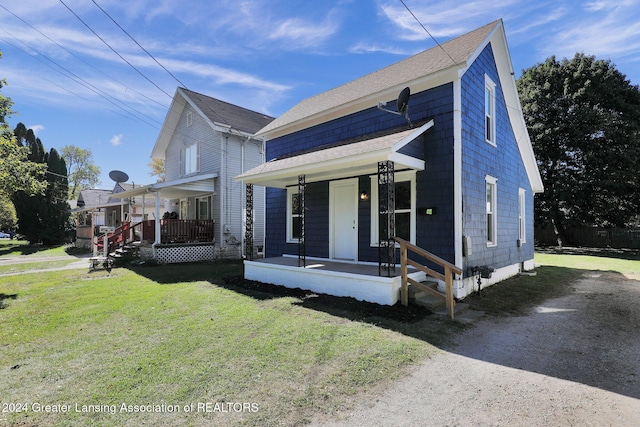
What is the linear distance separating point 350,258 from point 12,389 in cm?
699

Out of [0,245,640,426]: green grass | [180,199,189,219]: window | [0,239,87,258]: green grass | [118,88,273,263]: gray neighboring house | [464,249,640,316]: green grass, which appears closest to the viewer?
[0,245,640,426]: green grass

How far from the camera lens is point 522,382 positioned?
335 cm

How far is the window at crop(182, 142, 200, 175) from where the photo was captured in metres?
16.0

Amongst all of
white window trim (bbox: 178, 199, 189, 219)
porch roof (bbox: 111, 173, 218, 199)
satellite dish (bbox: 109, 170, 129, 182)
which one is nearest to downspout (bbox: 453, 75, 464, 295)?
porch roof (bbox: 111, 173, 218, 199)

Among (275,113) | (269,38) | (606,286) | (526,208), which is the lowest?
(606,286)

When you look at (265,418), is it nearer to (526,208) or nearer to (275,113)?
(526,208)

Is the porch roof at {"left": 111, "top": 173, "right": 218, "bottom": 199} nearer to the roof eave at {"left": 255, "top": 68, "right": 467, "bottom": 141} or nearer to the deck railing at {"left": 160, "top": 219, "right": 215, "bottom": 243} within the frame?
the deck railing at {"left": 160, "top": 219, "right": 215, "bottom": 243}

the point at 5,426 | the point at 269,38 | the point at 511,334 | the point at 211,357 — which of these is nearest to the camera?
the point at 5,426

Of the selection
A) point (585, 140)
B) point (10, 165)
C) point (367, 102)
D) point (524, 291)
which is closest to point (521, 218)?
point (524, 291)

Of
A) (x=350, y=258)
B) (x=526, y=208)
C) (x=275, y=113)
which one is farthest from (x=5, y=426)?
(x=275, y=113)

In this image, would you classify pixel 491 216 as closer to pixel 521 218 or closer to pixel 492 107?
pixel 492 107

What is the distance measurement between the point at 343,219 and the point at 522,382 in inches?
244

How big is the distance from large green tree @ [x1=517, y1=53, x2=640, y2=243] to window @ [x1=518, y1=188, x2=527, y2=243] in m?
13.0

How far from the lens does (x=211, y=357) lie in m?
3.78
